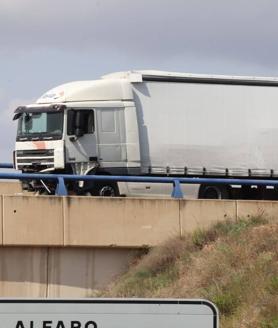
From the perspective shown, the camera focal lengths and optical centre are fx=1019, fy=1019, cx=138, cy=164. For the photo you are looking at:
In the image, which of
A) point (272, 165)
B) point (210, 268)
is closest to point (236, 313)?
point (210, 268)

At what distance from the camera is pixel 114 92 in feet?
86.5

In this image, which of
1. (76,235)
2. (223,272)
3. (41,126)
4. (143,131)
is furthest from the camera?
(41,126)

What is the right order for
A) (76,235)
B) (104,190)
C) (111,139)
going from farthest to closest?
(111,139), (104,190), (76,235)

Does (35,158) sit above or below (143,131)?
below

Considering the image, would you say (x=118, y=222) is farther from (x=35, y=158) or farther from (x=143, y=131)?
(x=143, y=131)

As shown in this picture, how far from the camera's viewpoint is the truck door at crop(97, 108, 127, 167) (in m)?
26.5

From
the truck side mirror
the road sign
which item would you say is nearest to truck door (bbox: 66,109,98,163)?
the truck side mirror

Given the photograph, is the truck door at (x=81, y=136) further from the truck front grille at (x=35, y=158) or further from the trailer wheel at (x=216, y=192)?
the trailer wheel at (x=216, y=192)

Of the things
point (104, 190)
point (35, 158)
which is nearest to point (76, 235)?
point (104, 190)

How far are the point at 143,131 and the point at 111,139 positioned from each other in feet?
2.93

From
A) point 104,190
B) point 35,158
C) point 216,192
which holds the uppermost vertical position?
point 35,158

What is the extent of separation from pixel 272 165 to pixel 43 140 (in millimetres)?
6602

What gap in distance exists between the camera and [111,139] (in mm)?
26656

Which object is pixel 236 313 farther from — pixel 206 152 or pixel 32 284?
pixel 206 152
